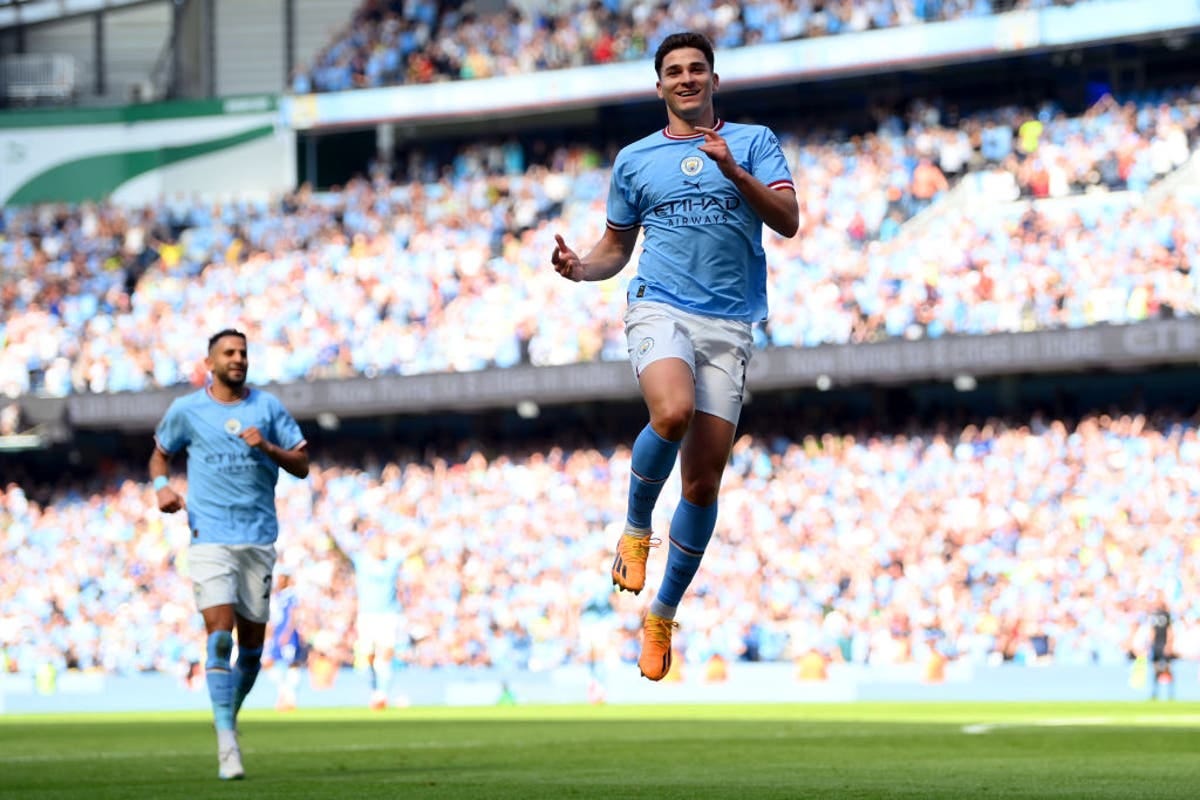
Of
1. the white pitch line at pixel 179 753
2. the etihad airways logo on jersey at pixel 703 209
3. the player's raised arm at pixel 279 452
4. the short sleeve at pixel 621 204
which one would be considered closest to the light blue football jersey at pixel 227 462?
the player's raised arm at pixel 279 452

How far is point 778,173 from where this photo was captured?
8531 mm

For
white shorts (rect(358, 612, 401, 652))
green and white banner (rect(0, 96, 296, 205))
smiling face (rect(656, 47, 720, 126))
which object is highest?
green and white banner (rect(0, 96, 296, 205))

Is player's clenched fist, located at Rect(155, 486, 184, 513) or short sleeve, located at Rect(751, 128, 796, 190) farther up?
short sleeve, located at Rect(751, 128, 796, 190)

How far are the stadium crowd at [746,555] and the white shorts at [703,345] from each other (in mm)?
16215

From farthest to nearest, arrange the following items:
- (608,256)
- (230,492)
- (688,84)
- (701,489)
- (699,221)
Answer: (230,492) < (608,256) < (701,489) < (699,221) < (688,84)

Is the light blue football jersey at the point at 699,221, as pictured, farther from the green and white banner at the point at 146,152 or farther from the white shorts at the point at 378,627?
the green and white banner at the point at 146,152

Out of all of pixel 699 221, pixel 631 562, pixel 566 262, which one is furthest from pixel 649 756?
pixel 699 221

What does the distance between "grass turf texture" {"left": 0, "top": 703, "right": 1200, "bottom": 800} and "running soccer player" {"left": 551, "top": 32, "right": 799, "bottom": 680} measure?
1.48 meters

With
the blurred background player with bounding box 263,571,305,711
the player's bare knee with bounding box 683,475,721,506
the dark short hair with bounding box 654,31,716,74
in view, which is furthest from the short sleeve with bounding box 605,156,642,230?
the blurred background player with bounding box 263,571,305,711

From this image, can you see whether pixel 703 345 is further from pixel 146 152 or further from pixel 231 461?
pixel 146 152

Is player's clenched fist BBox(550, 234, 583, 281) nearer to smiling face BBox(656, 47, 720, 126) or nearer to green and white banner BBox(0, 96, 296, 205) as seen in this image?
smiling face BBox(656, 47, 720, 126)

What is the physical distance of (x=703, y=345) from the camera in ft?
28.4

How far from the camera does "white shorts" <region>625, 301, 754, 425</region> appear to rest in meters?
8.55

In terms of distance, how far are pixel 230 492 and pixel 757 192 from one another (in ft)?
17.3
